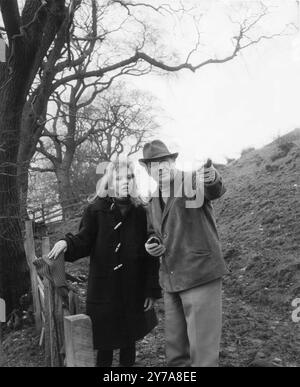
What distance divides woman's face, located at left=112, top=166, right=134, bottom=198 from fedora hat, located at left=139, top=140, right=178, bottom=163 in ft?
0.53

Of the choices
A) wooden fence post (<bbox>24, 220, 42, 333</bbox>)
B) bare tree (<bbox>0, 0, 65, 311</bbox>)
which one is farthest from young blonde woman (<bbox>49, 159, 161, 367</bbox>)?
bare tree (<bbox>0, 0, 65, 311</bbox>)

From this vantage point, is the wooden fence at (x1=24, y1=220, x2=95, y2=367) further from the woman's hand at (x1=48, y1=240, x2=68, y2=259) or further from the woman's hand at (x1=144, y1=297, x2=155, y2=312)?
the woman's hand at (x1=144, y1=297, x2=155, y2=312)

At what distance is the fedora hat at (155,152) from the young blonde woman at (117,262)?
18 centimetres

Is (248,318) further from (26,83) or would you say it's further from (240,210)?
(240,210)

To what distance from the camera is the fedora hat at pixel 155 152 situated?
3.57m

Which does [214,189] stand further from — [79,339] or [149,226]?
[79,339]

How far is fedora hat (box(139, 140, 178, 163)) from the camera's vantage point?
11.7 feet

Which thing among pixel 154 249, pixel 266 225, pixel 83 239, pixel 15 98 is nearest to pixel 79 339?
pixel 154 249

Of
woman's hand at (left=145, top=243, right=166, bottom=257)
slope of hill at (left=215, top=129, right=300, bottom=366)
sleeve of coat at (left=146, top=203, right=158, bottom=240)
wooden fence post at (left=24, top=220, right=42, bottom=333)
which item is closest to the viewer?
woman's hand at (left=145, top=243, right=166, bottom=257)

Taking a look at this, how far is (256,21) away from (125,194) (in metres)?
12.2

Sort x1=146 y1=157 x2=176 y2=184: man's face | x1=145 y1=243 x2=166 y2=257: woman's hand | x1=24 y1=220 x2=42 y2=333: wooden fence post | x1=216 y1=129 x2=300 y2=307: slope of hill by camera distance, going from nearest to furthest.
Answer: x1=145 y1=243 x2=166 y2=257: woman's hand
x1=146 y1=157 x2=176 y2=184: man's face
x1=24 y1=220 x2=42 y2=333: wooden fence post
x1=216 y1=129 x2=300 y2=307: slope of hill

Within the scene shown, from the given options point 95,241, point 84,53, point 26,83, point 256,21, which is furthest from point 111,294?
point 256,21

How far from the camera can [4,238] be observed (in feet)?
20.2

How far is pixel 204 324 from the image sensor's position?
3.26m
